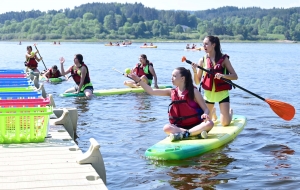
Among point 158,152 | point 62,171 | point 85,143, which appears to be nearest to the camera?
point 62,171

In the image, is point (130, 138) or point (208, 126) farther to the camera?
point (130, 138)

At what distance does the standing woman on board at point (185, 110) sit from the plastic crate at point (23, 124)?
1847mm

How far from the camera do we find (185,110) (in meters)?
8.45

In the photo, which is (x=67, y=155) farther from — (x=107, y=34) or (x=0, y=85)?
Answer: (x=107, y=34)

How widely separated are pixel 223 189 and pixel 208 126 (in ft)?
5.69

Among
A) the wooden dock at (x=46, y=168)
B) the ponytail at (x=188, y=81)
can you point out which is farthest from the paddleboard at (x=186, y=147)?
the wooden dock at (x=46, y=168)

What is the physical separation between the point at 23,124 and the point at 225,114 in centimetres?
391

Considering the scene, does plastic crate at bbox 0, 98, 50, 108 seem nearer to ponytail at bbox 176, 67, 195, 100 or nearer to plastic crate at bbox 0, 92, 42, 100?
plastic crate at bbox 0, 92, 42, 100

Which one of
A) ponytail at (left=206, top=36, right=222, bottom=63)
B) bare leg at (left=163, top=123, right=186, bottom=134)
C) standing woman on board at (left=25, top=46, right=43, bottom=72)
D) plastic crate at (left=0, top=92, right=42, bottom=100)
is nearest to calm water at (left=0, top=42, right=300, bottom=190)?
bare leg at (left=163, top=123, right=186, bottom=134)

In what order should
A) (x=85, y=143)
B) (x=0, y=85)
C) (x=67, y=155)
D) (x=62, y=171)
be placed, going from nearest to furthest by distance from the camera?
(x=62, y=171)
(x=67, y=155)
(x=85, y=143)
(x=0, y=85)

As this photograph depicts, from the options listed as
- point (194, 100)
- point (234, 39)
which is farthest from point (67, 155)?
point (234, 39)

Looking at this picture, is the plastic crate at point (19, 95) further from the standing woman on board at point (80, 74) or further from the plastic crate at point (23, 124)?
the standing woman on board at point (80, 74)

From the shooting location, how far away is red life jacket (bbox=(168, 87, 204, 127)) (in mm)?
8359

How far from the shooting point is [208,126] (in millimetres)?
8469
